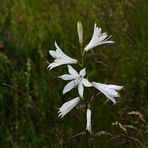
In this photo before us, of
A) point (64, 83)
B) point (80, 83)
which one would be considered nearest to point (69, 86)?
Answer: point (80, 83)

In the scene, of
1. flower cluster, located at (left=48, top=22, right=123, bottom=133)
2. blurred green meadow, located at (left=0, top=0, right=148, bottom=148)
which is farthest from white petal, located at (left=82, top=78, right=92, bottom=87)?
blurred green meadow, located at (left=0, top=0, right=148, bottom=148)

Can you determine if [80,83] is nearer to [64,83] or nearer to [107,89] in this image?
[107,89]

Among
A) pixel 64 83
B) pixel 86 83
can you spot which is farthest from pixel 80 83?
pixel 64 83

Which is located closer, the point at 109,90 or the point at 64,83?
the point at 109,90

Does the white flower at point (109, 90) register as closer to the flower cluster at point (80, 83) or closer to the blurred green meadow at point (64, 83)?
the flower cluster at point (80, 83)

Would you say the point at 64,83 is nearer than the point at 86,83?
No

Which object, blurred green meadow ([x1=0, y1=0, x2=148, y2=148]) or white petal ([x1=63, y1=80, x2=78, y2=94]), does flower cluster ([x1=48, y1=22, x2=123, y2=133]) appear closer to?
white petal ([x1=63, y1=80, x2=78, y2=94])

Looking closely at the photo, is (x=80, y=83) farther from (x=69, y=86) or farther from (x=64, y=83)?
(x=64, y=83)

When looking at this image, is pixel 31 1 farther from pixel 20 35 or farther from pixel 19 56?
pixel 19 56

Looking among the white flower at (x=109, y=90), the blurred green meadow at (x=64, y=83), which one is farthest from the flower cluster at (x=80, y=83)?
the blurred green meadow at (x=64, y=83)

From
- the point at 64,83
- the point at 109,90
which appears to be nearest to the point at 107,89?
the point at 109,90
